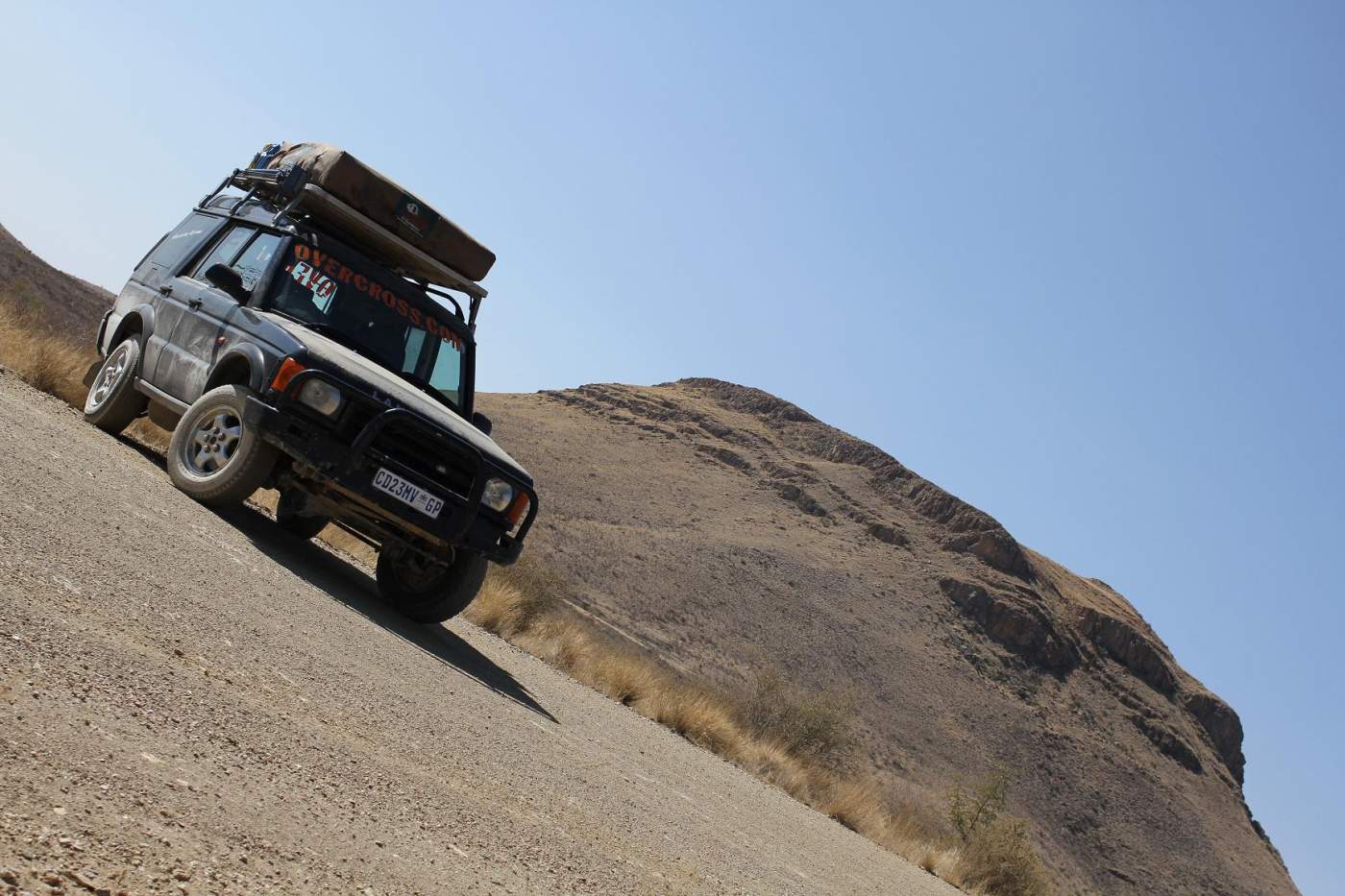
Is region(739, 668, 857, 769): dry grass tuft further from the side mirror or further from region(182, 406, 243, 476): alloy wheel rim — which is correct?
the side mirror

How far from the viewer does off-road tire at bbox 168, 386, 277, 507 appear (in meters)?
7.78

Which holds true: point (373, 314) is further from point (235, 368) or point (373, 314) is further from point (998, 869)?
point (998, 869)

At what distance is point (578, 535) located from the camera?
5619 cm

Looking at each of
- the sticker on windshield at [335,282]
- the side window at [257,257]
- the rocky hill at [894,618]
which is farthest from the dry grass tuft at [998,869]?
the rocky hill at [894,618]

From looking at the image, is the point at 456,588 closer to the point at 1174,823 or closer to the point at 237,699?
the point at 237,699

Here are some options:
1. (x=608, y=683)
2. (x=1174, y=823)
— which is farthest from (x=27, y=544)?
(x=1174, y=823)

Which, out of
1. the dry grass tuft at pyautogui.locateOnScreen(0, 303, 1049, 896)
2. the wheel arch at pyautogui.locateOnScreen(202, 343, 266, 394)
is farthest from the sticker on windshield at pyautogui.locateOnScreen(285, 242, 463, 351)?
the dry grass tuft at pyautogui.locateOnScreen(0, 303, 1049, 896)

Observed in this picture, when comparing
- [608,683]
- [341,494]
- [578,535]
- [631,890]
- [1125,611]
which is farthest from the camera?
[1125,611]

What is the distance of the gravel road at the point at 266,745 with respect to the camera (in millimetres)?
3041

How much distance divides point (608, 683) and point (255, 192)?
5718 mm

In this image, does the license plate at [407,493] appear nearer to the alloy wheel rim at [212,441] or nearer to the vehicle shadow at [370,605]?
the vehicle shadow at [370,605]

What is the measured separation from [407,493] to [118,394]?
3.24m

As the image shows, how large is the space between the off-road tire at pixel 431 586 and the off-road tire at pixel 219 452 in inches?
49.1

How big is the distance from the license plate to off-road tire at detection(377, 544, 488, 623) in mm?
575
